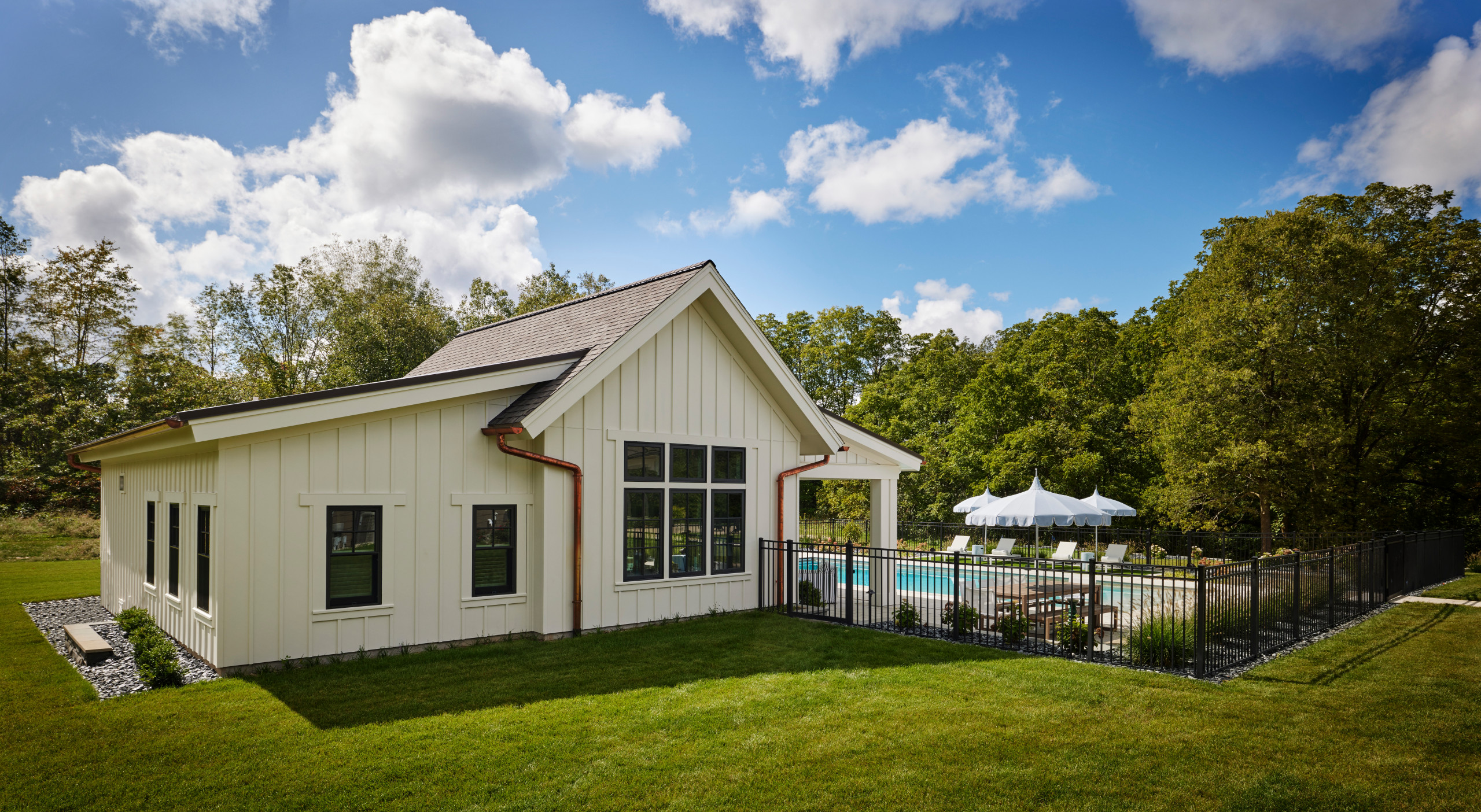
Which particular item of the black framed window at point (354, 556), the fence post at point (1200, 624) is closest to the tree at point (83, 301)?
the black framed window at point (354, 556)

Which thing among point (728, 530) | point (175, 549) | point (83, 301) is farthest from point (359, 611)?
point (83, 301)

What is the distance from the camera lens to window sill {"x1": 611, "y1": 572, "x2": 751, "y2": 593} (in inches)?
440

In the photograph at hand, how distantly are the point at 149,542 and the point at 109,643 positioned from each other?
227cm

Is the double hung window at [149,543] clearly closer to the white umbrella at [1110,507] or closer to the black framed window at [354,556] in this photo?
the black framed window at [354,556]

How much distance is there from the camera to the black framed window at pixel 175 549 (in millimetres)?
10117

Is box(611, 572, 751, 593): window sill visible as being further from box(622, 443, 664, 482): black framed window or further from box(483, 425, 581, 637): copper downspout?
box(622, 443, 664, 482): black framed window

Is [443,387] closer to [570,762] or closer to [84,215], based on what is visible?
[570,762]

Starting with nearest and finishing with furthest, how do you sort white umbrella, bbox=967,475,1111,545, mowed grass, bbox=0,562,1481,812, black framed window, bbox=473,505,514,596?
mowed grass, bbox=0,562,1481,812, black framed window, bbox=473,505,514,596, white umbrella, bbox=967,475,1111,545

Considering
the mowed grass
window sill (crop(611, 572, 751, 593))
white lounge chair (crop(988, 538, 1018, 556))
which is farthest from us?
white lounge chair (crop(988, 538, 1018, 556))

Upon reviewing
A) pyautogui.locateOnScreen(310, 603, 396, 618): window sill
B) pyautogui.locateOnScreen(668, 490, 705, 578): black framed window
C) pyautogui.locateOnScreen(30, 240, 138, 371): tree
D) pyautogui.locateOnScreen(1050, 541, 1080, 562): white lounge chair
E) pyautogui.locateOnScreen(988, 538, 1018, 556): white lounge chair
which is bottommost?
pyautogui.locateOnScreen(988, 538, 1018, 556): white lounge chair

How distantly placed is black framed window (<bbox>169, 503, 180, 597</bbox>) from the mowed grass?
1.45 metres

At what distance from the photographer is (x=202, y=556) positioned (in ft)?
29.9

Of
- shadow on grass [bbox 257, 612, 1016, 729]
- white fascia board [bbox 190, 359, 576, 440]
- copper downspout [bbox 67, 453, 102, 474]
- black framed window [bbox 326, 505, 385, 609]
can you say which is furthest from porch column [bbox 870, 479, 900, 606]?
copper downspout [bbox 67, 453, 102, 474]

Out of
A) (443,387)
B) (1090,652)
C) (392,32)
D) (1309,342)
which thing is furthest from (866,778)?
(1309,342)
